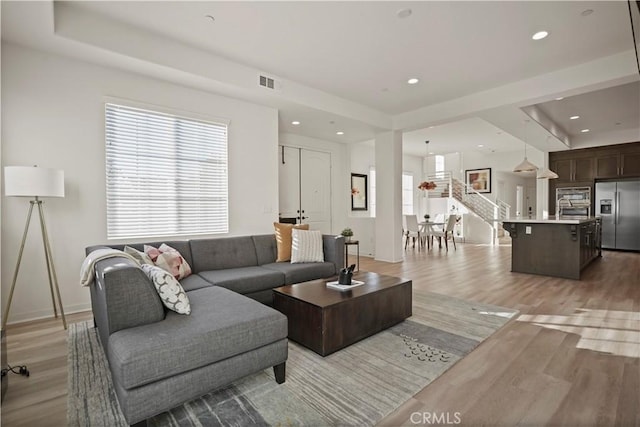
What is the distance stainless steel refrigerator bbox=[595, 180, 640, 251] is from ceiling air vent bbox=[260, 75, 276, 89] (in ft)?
27.4

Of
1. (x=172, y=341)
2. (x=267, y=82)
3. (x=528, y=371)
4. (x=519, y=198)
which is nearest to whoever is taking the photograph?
(x=172, y=341)

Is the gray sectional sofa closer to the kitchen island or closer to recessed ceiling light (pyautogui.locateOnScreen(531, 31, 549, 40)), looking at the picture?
recessed ceiling light (pyautogui.locateOnScreen(531, 31, 549, 40))

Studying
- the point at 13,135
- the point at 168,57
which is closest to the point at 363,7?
the point at 168,57

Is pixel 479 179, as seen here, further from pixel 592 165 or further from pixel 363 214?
pixel 363 214

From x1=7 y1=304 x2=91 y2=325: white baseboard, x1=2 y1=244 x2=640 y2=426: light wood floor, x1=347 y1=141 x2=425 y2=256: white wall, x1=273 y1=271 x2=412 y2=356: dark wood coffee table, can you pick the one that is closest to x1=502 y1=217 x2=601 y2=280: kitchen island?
x1=2 y1=244 x2=640 y2=426: light wood floor

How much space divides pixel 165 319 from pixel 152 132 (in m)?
2.87

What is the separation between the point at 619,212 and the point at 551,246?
421cm

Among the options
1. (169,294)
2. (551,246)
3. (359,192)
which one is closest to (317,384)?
(169,294)

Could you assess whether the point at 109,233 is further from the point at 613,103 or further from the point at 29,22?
the point at 613,103

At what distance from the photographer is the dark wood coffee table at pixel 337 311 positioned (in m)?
2.40

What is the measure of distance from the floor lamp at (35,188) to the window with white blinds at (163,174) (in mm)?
624

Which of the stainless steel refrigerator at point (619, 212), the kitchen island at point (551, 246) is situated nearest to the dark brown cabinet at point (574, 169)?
the stainless steel refrigerator at point (619, 212)

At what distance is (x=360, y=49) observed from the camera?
3672 mm

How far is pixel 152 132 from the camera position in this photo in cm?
396
